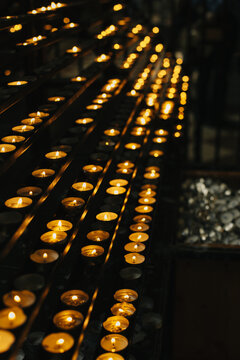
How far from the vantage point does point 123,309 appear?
63.7 inches

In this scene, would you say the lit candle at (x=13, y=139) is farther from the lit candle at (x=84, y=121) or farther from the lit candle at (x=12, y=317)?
the lit candle at (x=12, y=317)

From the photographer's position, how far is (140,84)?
3.20 m

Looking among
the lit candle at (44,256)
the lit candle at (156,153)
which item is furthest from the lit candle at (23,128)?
the lit candle at (156,153)

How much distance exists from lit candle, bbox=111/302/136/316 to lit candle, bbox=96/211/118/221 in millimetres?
355

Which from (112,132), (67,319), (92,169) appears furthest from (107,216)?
(112,132)

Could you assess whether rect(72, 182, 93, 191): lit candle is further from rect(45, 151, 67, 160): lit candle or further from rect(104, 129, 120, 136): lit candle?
rect(104, 129, 120, 136): lit candle

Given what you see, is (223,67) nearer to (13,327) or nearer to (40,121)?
(40,121)

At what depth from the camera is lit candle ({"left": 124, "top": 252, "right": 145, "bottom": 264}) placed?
1.80 metres

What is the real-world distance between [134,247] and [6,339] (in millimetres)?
859

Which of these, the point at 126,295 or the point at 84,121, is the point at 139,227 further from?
the point at 84,121

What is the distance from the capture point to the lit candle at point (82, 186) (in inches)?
72.0

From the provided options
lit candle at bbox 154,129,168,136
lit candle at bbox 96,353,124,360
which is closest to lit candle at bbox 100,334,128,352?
lit candle at bbox 96,353,124,360

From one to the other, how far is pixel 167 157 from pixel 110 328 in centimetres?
165

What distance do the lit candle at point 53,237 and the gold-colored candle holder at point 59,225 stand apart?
0.03 meters
